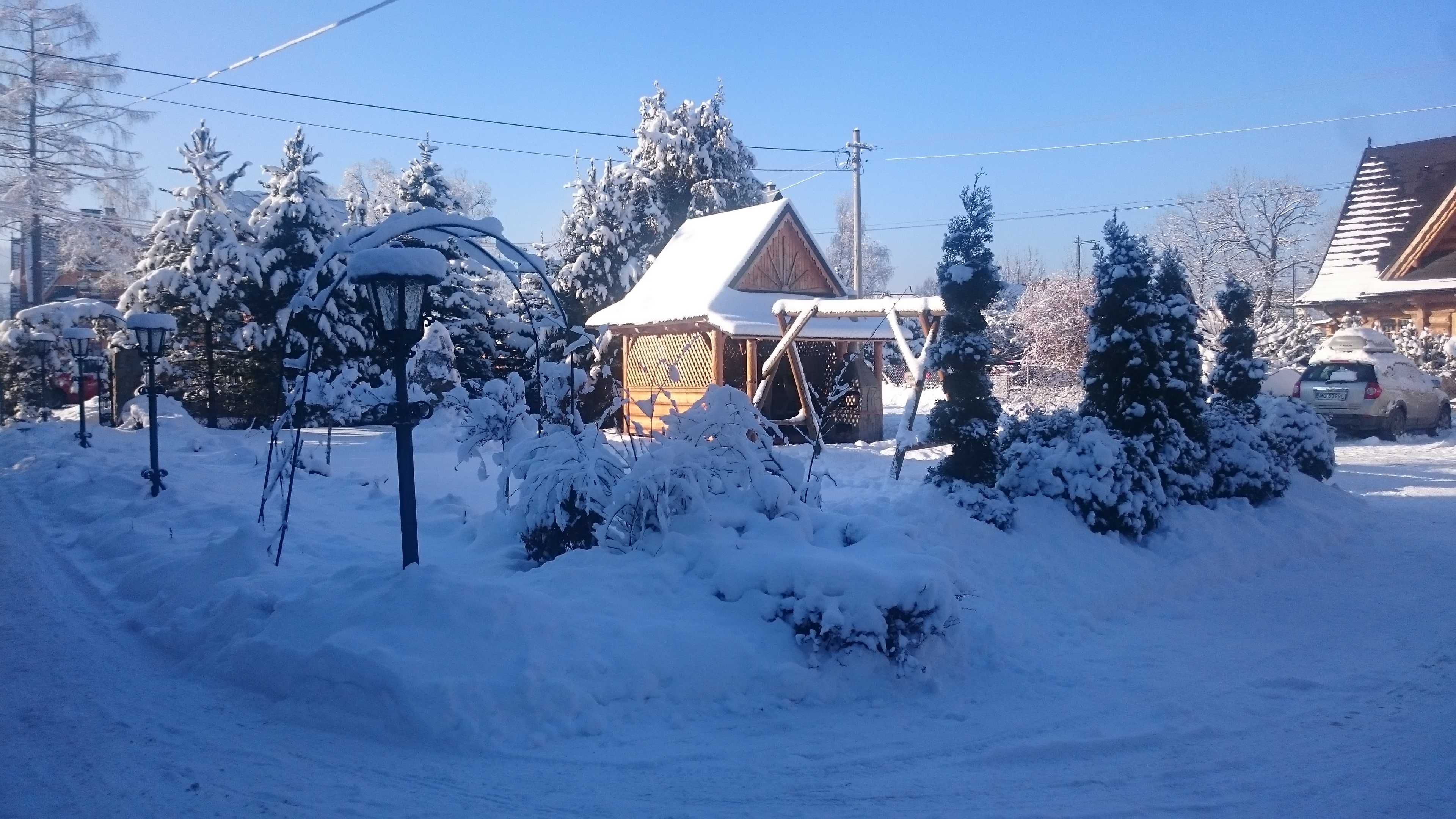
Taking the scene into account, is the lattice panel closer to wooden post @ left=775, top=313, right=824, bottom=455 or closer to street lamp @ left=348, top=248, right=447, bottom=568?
wooden post @ left=775, top=313, right=824, bottom=455

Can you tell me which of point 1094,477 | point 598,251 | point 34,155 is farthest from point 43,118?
point 1094,477

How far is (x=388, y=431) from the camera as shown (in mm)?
21016

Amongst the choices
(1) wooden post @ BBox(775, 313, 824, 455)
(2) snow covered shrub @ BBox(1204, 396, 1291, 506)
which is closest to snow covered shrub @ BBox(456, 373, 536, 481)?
(1) wooden post @ BBox(775, 313, 824, 455)

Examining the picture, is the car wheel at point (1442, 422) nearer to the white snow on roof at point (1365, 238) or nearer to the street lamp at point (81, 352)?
the white snow on roof at point (1365, 238)

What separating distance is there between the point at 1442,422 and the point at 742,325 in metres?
14.3

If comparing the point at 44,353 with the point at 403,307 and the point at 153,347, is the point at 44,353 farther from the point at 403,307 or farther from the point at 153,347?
the point at 403,307

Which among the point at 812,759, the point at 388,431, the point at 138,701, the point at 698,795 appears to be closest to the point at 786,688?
the point at 812,759

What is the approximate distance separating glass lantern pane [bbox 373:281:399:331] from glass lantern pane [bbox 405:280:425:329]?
57mm

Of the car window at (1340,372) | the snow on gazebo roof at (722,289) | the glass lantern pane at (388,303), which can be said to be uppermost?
the snow on gazebo roof at (722,289)

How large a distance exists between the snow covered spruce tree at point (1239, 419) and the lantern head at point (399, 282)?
26.3 ft

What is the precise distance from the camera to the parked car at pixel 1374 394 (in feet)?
57.1

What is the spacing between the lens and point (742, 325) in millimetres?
16797

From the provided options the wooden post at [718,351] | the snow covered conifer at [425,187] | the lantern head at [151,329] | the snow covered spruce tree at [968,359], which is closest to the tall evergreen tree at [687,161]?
the snow covered conifer at [425,187]

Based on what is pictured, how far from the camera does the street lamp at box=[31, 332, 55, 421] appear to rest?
874 inches
